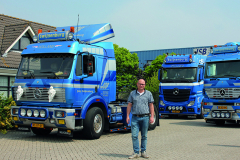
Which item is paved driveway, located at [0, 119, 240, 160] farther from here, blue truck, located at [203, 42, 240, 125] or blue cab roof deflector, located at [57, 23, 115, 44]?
blue cab roof deflector, located at [57, 23, 115, 44]

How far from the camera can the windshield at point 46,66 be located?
9461 mm

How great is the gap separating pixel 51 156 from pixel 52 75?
9.39 feet

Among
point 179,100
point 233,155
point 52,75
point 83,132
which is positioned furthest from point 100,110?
point 179,100

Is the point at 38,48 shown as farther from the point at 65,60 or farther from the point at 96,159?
the point at 96,159

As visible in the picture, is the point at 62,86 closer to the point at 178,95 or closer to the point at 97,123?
the point at 97,123

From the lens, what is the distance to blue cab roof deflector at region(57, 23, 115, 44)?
10.8m

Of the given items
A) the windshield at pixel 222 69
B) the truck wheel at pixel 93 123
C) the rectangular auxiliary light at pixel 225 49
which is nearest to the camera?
the truck wheel at pixel 93 123

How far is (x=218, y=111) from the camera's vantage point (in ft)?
47.9

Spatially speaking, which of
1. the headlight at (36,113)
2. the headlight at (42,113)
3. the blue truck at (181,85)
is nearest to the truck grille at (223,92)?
the blue truck at (181,85)

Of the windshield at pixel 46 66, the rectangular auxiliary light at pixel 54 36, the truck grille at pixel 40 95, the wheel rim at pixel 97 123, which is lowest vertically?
the wheel rim at pixel 97 123

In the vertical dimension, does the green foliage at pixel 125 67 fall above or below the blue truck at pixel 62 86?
above

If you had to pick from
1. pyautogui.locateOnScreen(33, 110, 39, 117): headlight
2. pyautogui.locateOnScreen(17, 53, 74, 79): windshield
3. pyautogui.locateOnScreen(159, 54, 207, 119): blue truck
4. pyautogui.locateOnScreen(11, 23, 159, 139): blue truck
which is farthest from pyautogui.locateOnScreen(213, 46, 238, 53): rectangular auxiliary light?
pyautogui.locateOnScreen(33, 110, 39, 117): headlight

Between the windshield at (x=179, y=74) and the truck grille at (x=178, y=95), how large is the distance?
0.65m

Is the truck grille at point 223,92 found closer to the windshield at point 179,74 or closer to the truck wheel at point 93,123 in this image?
the windshield at point 179,74
